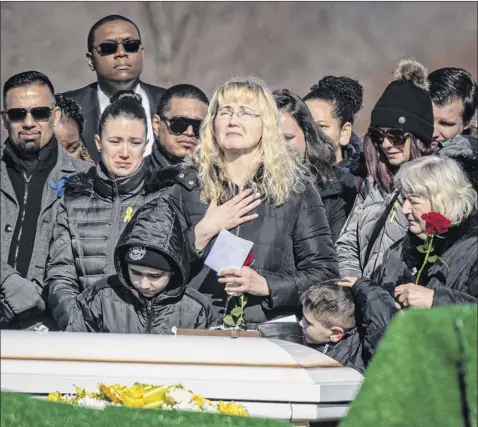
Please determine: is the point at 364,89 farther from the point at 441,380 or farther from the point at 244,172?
the point at 441,380

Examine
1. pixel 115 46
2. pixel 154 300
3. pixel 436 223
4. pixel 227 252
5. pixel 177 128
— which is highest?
pixel 115 46

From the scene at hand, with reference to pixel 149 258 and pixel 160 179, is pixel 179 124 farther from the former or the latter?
pixel 149 258

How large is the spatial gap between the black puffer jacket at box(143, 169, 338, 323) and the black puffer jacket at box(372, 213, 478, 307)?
1.10 ft

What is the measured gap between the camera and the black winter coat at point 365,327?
441 cm

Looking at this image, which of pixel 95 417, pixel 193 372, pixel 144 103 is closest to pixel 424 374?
pixel 95 417

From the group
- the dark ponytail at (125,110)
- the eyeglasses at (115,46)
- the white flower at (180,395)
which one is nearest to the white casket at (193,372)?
the white flower at (180,395)

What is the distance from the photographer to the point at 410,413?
110 cm

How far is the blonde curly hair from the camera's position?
485 centimetres

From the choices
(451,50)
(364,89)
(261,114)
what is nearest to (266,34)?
(364,89)

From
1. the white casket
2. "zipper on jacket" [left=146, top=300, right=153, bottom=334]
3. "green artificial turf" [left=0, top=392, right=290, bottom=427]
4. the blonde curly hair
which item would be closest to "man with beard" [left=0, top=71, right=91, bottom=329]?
"zipper on jacket" [left=146, top=300, right=153, bottom=334]

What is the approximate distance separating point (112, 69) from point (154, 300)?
77.4 inches

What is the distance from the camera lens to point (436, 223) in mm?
4297

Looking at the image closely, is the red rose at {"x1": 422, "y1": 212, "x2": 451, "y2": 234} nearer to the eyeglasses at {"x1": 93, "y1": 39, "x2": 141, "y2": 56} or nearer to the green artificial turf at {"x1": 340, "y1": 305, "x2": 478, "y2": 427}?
the eyeglasses at {"x1": 93, "y1": 39, "x2": 141, "y2": 56}

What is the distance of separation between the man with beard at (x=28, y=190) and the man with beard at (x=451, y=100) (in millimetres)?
1969
